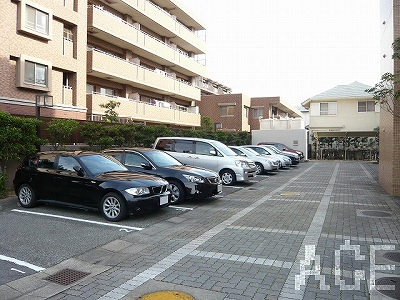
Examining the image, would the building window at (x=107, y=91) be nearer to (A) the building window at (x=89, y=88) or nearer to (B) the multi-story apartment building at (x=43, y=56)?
(A) the building window at (x=89, y=88)

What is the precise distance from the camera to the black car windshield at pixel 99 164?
27.5 feet

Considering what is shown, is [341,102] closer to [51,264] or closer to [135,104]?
[135,104]

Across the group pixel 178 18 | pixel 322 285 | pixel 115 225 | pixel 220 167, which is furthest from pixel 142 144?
pixel 178 18

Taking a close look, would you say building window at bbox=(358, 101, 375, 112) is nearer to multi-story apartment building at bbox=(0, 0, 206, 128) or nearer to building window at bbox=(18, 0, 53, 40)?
multi-story apartment building at bbox=(0, 0, 206, 128)

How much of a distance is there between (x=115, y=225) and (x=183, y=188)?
2.77 m

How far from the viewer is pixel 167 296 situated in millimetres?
4176

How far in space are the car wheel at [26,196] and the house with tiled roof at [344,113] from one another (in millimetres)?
Result: 29231

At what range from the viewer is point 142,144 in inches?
667

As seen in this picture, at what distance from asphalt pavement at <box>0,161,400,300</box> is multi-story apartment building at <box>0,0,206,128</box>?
7.77 m

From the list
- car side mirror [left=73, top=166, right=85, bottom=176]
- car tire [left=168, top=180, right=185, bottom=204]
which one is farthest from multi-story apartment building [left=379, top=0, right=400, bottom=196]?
car side mirror [left=73, top=166, right=85, bottom=176]

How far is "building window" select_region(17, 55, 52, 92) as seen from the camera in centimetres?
1634

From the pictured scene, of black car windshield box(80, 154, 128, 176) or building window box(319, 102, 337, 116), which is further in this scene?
building window box(319, 102, 337, 116)


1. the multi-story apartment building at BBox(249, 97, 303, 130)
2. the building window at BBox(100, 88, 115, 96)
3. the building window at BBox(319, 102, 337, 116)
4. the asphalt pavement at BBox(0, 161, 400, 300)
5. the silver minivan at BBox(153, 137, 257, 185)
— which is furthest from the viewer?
the multi-story apartment building at BBox(249, 97, 303, 130)

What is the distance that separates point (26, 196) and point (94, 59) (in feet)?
45.6
